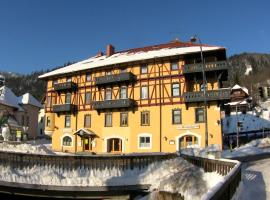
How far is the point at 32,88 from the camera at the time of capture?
161625 mm

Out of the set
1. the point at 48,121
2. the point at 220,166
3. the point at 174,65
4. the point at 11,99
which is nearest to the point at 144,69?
the point at 174,65

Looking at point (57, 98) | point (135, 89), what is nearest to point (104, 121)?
point (135, 89)

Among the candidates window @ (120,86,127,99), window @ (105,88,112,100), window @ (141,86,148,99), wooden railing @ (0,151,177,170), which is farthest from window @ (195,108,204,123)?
wooden railing @ (0,151,177,170)

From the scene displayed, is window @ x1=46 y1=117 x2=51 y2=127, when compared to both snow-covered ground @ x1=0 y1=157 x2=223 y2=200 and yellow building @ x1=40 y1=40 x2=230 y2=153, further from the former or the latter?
snow-covered ground @ x1=0 y1=157 x2=223 y2=200

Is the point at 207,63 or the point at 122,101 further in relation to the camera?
the point at 122,101

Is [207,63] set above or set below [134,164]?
above

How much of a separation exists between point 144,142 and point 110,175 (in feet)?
48.5

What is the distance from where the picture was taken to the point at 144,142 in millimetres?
35000

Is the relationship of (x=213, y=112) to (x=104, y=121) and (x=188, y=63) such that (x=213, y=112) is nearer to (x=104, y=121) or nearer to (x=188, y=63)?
(x=188, y=63)

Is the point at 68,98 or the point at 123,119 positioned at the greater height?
the point at 68,98

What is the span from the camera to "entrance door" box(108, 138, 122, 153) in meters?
36.7

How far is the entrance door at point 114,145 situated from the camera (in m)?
36.7

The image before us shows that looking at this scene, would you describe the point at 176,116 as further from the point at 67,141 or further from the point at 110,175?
the point at 67,141

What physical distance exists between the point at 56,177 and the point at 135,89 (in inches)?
702
